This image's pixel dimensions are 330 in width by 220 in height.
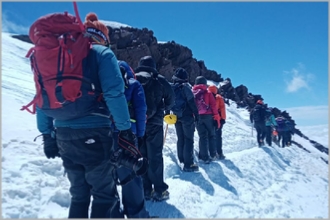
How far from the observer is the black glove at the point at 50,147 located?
3.06m

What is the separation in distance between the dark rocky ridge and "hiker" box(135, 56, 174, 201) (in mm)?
26790

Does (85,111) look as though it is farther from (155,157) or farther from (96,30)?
(155,157)

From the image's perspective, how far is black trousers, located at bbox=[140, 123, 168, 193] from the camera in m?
4.64

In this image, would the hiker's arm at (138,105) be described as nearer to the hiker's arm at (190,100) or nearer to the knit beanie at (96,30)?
the knit beanie at (96,30)

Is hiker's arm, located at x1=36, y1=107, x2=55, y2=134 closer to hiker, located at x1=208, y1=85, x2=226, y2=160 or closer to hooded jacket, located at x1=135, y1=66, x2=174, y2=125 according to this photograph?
hooded jacket, located at x1=135, y1=66, x2=174, y2=125

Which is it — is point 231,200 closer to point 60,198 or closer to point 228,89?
point 60,198

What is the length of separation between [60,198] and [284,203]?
14.2 ft

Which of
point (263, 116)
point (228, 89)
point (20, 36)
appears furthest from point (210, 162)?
point (228, 89)

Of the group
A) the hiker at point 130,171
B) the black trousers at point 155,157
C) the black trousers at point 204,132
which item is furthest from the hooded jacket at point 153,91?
the black trousers at point 204,132

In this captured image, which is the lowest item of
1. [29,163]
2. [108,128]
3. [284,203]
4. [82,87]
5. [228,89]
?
[284,203]

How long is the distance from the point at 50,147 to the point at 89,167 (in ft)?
2.28

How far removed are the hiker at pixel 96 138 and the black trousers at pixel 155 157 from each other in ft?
5.67

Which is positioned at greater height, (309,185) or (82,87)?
(82,87)

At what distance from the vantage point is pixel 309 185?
7.60m
